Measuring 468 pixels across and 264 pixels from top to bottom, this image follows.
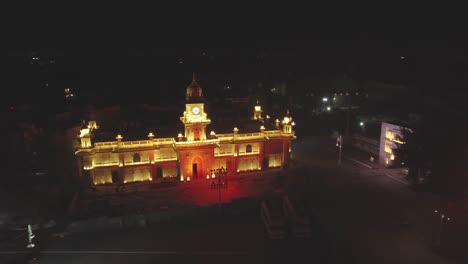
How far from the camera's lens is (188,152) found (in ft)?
136

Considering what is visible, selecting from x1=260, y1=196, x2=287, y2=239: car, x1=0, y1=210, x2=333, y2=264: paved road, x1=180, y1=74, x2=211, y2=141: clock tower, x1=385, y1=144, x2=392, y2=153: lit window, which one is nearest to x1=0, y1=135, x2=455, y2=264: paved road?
x1=0, y1=210, x2=333, y2=264: paved road

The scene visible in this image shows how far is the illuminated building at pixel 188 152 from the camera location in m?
40.0

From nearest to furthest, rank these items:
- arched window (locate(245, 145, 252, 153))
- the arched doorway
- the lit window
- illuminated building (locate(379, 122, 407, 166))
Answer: the arched doorway, arched window (locate(245, 145, 252, 153)), illuminated building (locate(379, 122, 407, 166)), the lit window

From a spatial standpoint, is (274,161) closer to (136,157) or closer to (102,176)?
(136,157)

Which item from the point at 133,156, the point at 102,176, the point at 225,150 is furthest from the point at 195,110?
the point at 102,176

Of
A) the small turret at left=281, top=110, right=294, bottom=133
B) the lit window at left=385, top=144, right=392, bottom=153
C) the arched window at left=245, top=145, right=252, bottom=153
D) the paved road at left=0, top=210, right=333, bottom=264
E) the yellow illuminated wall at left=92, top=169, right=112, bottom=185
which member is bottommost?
the paved road at left=0, top=210, right=333, bottom=264

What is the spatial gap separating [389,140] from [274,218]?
78.4ft

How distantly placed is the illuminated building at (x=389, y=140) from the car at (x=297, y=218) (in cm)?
1884

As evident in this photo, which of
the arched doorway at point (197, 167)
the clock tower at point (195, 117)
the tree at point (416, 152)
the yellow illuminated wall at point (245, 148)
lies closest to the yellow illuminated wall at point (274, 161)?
the yellow illuminated wall at point (245, 148)

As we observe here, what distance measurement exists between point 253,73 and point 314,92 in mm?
31358

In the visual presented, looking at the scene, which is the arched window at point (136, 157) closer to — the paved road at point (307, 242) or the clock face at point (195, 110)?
the clock face at point (195, 110)

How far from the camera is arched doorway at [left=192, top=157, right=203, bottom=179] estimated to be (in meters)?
42.3

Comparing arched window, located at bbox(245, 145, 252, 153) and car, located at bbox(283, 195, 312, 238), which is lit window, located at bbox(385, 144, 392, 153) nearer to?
arched window, located at bbox(245, 145, 252, 153)

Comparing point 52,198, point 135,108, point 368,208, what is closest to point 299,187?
point 368,208
